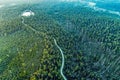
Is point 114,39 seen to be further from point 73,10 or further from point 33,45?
point 73,10

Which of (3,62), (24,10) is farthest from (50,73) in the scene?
(24,10)

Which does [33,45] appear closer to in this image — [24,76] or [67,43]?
[67,43]

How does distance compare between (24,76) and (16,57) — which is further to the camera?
(16,57)

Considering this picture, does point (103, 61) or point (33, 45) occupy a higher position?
point (33, 45)

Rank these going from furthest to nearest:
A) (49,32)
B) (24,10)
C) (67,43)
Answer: (24,10)
(49,32)
(67,43)

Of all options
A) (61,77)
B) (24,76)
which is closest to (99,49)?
(61,77)

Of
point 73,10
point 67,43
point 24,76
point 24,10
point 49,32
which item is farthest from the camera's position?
point 73,10
